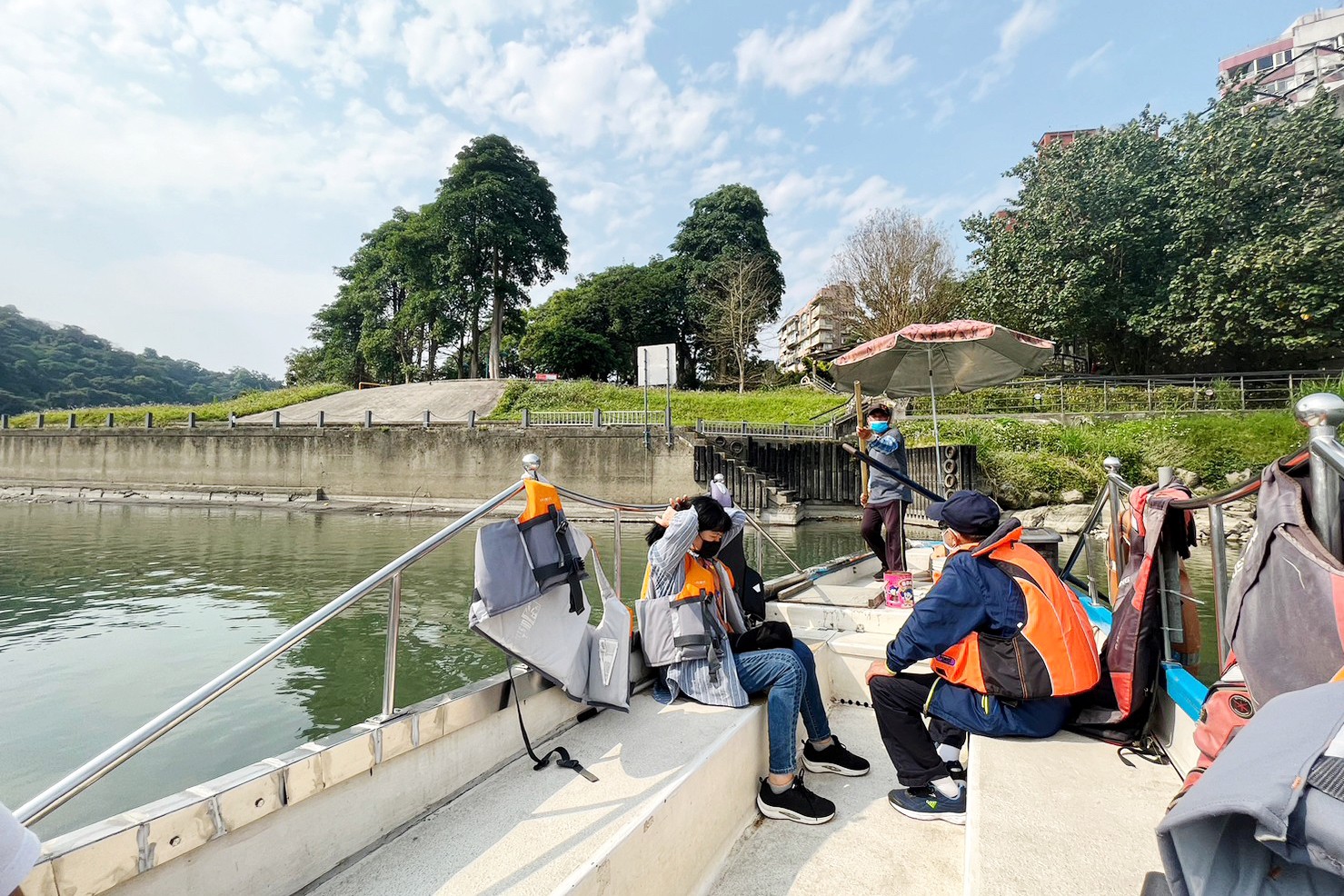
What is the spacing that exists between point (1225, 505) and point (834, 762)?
1.82 metres

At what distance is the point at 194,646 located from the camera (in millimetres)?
6344

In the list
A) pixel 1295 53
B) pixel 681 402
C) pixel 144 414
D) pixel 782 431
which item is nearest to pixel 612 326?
pixel 681 402

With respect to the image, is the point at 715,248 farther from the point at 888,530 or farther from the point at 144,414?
the point at 888,530

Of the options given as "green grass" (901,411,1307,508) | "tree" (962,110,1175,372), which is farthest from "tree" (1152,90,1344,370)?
"green grass" (901,411,1307,508)

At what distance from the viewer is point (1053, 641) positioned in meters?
2.29

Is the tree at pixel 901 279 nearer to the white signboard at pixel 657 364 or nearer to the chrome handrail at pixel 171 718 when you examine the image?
the white signboard at pixel 657 364

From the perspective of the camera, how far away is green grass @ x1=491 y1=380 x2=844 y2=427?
83.9 feet

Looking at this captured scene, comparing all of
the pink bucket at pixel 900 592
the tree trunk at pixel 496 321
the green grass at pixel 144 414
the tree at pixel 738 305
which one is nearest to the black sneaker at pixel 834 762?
the pink bucket at pixel 900 592

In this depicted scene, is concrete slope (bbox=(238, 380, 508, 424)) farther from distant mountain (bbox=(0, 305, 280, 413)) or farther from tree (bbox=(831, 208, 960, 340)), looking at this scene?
distant mountain (bbox=(0, 305, 280, 413))

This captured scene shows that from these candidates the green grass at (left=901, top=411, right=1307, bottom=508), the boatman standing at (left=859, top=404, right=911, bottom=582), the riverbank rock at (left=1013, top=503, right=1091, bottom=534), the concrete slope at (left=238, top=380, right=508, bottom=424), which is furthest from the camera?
the concrete slope at (left=238, top=380, right=508, bottom=424)

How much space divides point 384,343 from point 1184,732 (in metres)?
42.6

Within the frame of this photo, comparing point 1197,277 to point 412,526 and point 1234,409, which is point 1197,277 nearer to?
point 1234,409

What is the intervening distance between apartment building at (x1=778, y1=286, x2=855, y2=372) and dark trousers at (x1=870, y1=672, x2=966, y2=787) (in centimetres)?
492

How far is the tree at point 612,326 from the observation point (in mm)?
37906
